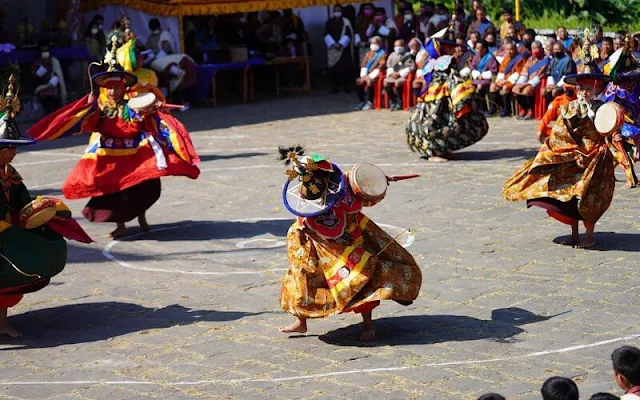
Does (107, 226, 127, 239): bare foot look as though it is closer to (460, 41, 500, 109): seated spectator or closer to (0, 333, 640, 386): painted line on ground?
(0, 333, 640, 386): painted line on ground

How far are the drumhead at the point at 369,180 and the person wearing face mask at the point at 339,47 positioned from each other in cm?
1502

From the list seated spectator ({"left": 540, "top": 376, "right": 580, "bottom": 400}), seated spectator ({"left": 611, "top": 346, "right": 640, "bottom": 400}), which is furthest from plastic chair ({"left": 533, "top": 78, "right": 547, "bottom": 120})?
seated spectator ({"left": 540, "top": 376, "right": 580, "bottom": 400})

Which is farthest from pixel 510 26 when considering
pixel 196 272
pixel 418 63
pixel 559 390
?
pixel 559 390

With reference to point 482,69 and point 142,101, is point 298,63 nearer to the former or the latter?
point 482,69

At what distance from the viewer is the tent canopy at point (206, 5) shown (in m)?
23.0

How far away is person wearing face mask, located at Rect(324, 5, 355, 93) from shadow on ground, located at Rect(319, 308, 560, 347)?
1459 cm

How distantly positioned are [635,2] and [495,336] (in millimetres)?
16590

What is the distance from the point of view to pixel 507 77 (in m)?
19.5

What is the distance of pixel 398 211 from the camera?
12883 mm

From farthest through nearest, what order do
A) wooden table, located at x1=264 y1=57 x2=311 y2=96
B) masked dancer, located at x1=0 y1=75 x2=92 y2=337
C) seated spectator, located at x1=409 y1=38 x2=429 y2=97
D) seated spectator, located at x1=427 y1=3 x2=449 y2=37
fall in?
wooden table, located at x1=264 y1=57 x2=311 y2=96 → seated spectator, located at x1=427 y1=3 x2=449 y2=37 → seated spectator, located at x1=409 y1=38 x2=429 y2=97 → masked dancer, located at x1=0 y1=75 x2=92 y2=337

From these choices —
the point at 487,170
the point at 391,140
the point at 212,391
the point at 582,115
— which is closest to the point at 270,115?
the point at 391,140

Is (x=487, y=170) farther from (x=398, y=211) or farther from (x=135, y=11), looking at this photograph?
(x=135, y=11)

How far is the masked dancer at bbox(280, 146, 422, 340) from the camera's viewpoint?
8.44m

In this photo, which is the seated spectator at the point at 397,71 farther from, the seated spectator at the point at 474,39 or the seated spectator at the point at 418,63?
the seated spectator at the point at 474,39
